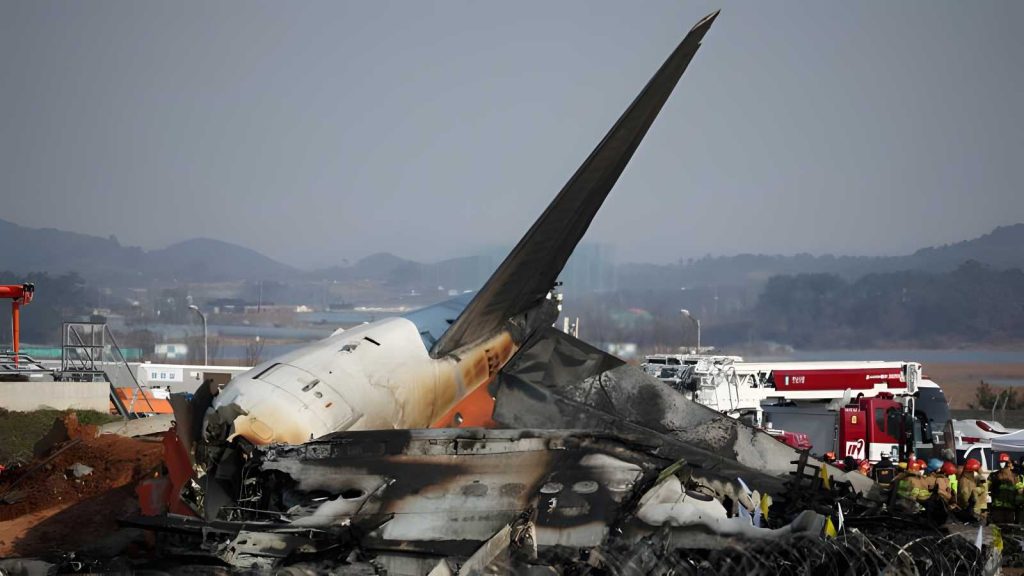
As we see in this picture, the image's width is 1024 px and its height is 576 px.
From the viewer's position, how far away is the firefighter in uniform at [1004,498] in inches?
607

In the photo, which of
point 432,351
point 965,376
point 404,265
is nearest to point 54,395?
point 432,351

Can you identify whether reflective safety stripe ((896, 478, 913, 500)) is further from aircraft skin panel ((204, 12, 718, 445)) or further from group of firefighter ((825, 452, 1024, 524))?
aircraft skin panel ((204, 12, 718, 445))

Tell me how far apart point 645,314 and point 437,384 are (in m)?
→ 59.0

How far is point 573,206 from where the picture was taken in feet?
51.6

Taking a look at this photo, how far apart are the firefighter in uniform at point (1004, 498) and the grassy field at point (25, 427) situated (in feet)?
62.5

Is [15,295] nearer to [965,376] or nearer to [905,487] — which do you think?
[905,487]

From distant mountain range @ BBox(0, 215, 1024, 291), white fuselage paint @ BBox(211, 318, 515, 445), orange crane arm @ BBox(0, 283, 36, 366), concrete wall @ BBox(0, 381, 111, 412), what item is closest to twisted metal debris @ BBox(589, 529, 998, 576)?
white fuselage paint @ BBox(211, 318, 515, 445)

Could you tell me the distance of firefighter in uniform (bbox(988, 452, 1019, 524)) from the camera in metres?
15.4

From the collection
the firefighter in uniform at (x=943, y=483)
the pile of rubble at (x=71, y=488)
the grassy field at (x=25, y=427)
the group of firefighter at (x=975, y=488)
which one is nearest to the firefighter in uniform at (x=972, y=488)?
the group of firefighter at (x=975, y=488)

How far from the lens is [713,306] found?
79.9 metres

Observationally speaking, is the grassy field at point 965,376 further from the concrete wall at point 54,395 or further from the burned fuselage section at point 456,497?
the burned fuselage section at point 456,497

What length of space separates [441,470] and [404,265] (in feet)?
367

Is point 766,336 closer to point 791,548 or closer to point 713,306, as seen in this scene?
point 713,306

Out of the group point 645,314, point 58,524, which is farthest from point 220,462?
point 645,314
